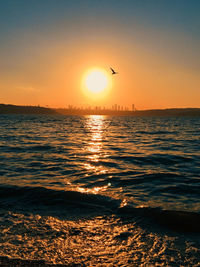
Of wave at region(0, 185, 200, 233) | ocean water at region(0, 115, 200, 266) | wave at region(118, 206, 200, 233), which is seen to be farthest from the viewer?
wave at region(0, 185, 200, 233)

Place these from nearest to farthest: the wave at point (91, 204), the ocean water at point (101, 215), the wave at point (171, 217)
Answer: the ocean water at point (101, 215) < the wave at point (171, 217) < the wave at point (91, 204)

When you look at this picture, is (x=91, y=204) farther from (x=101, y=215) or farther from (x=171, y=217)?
(x=171, y=217)

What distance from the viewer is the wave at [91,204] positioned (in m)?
7.27

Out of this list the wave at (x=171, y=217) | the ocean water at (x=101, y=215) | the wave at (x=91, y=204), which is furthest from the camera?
the wave at (x=91, y=204)

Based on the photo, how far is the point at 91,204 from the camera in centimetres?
869

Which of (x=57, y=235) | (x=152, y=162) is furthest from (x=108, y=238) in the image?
(x=152, y=162)

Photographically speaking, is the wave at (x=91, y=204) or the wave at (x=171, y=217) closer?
the wave at (x=171, y=217)

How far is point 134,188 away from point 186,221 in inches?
149

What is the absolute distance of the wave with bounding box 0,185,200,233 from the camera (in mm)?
7275

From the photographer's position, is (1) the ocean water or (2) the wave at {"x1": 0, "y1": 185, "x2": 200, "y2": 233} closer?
(1) the ocean water

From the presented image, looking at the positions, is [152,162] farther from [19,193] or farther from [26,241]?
[26,241]

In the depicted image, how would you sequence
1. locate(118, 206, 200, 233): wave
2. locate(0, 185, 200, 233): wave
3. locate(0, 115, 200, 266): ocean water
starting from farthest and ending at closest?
locate(0, 185, 200, 233): wave < locate(118, 206, 200, 233): wave < locate(0, 115, 200, 266): ocean water

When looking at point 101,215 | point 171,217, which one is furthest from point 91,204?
point 171,217

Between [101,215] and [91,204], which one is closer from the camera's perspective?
[101,215]
